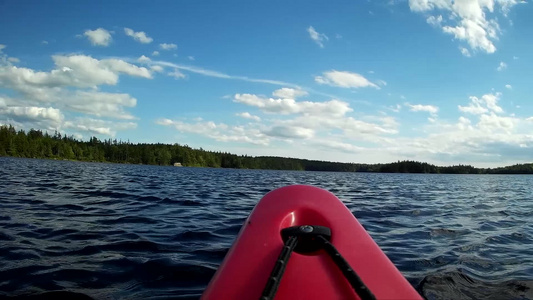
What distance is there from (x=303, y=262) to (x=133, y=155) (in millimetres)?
161335

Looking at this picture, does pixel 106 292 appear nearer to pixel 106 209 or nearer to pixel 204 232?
pixel 204 232

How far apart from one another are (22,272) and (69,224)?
332cm

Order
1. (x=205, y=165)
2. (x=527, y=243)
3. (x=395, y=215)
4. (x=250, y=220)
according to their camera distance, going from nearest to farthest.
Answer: (x=250, y=220), (x=527, y=243), (x=395, y=215), (x=205, y=165)

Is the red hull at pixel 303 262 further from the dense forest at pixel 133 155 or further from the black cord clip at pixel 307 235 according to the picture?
the dense forest at pixel 133 155

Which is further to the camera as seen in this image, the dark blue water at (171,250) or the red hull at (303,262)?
the dark blue water at (171,250)

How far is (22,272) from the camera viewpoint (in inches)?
174

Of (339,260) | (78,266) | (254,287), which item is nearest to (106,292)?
(78,266)

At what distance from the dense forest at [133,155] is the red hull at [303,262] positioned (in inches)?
5124

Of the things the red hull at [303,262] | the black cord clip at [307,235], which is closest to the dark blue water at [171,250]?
the red hull at [303,262]

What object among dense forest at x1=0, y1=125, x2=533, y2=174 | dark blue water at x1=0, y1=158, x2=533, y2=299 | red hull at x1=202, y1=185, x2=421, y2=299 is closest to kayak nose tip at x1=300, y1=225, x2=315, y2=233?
red hull at x1=202, y1=185, x2=421, y2=299

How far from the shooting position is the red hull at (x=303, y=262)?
228 cm

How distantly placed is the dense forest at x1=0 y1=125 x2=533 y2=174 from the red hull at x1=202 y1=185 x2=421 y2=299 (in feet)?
427

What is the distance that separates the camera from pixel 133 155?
15288 centimetres

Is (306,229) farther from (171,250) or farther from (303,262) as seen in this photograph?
(171,250)
